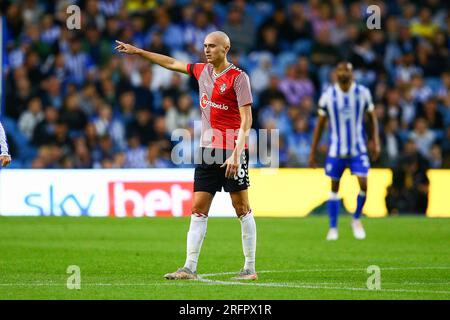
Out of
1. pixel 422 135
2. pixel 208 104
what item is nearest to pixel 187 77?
pixel 422 135

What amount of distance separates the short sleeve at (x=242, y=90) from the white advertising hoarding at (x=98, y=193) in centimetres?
943

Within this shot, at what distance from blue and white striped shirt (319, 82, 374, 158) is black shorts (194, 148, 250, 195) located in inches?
236

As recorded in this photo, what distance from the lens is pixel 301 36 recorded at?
25938 mm

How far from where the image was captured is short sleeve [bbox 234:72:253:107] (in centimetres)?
1042

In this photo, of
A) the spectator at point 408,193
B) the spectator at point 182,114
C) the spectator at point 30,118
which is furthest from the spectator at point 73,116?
the spectator at point 408,193

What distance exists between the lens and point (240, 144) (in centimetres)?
1025

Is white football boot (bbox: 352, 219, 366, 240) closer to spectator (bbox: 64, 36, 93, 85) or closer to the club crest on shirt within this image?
the club crest on shirt

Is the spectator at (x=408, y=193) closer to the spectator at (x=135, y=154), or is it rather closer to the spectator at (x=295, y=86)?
the spectator at (x=295, y=86)

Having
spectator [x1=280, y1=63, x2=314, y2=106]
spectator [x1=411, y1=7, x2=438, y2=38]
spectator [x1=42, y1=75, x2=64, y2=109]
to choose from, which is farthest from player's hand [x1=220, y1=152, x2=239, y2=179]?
spectator [x1=411, y1=7, x2=438, y2=38]

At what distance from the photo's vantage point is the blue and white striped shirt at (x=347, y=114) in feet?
54.1

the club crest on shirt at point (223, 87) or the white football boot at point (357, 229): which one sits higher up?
the club crest on shirt at point (223, 87)

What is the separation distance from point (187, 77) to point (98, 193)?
206 inches
